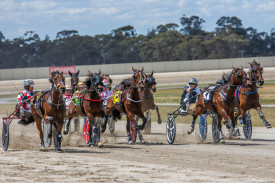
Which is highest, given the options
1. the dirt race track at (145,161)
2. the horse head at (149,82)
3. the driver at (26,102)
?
the horse head at (149,82)

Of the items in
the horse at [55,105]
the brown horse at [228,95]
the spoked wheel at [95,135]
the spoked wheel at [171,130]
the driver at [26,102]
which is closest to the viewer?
the horse at [55,105]

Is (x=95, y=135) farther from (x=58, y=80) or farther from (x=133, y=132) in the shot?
(x=58, y=80)

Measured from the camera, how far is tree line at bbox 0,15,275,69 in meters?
115

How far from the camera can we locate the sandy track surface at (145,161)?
947 cm

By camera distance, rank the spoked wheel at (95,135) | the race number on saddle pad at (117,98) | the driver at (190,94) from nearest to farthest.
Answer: the spoked wheel at (95,135) < the race number on saddle pad at (117,98) < the driver at (190,94)

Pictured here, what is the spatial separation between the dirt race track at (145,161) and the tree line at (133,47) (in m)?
96.1

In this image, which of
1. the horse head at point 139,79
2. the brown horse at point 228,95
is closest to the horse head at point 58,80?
the horse head at point 139,79

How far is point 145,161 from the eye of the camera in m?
11.6

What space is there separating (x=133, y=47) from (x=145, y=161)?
118m

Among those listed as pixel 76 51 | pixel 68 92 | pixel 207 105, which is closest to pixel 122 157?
pixel 207 105

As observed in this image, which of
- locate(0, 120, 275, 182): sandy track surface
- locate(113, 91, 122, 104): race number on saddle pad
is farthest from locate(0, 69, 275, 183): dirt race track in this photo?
locate(113, 91, 122, 104): race number on saddle pad

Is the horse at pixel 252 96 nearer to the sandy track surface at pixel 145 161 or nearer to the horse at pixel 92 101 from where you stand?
the sandy track surface at pixel 145 161

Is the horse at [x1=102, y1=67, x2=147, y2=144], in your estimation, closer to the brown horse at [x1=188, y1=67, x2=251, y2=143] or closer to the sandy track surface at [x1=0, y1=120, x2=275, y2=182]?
the sandy track surface at [x1=0, y1=120, x2=275, y2=182]

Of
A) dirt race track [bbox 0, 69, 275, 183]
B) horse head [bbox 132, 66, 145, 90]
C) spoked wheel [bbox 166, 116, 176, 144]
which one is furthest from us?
spoked wheel [bbox 166, 116, 176, 144]
